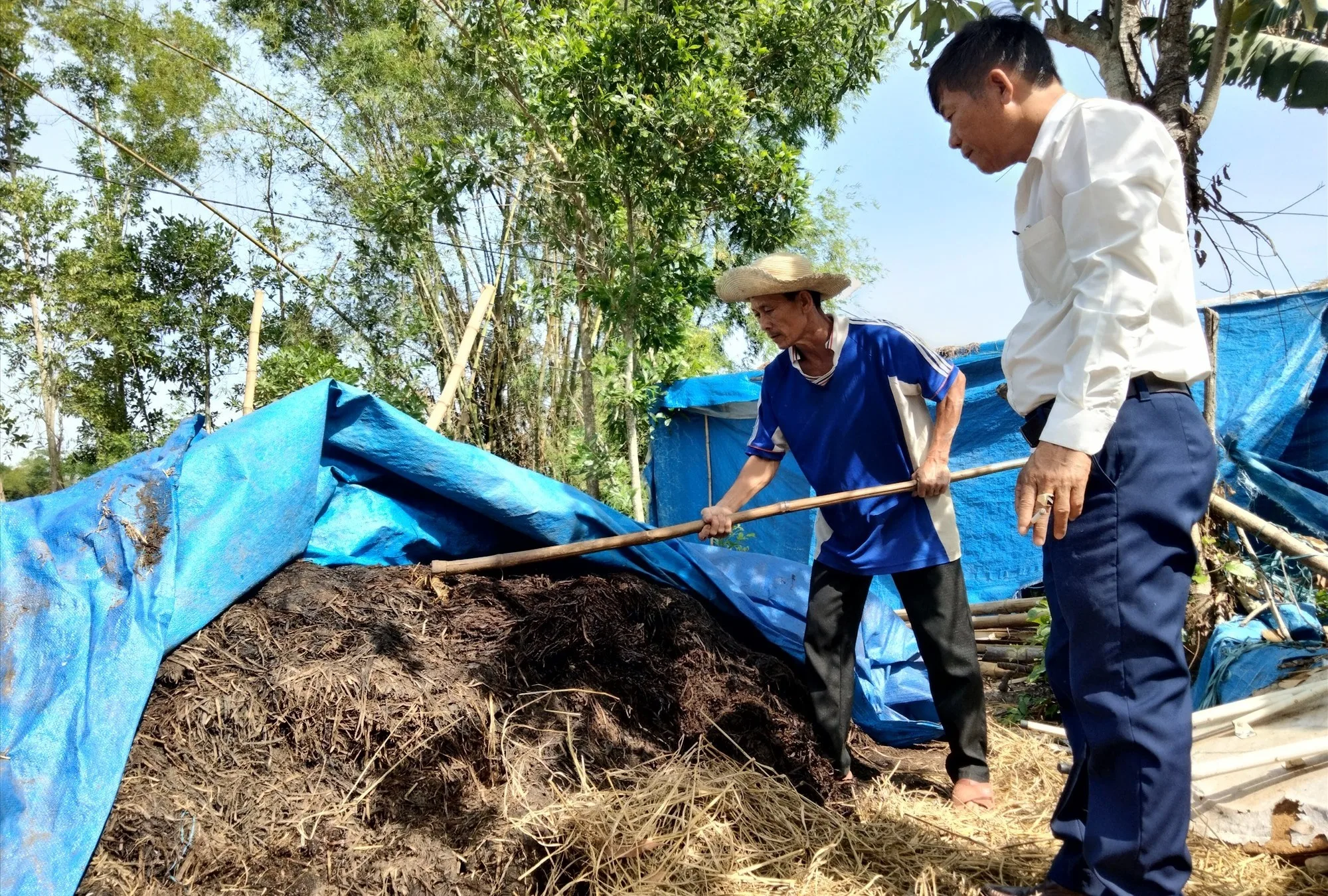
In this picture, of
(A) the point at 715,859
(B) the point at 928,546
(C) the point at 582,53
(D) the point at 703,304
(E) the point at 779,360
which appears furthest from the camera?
(D) the point at 703,304

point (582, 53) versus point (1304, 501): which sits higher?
point (582, 53)

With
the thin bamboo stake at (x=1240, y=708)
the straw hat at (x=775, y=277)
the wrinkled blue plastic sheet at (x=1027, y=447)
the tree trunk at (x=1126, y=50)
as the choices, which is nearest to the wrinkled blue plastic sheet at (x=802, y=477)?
the wrinkled blue plastic sheet at (x=1027, y=447)

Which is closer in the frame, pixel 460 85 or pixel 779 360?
pixel 779 360

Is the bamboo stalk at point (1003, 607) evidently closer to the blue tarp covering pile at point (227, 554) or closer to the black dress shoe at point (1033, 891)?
the blue tarp covering pile at point (227, 554)

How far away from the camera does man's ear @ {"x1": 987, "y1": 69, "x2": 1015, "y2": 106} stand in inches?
68.4

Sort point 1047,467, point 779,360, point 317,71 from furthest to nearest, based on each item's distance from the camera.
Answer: point 317,71, point 779,360, point 1047,467

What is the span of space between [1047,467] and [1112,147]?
1.85 ft

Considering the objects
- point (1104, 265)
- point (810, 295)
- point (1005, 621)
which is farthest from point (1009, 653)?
point (1104, 265)

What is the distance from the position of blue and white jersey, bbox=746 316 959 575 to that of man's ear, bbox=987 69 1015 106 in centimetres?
118

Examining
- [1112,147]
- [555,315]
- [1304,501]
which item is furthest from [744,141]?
[1112,147]

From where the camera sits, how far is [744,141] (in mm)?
8727

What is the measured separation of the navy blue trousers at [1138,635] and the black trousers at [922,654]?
120cm

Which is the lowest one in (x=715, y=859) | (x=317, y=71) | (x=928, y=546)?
(x=715, y=859)

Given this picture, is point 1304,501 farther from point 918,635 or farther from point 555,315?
point 555,315
